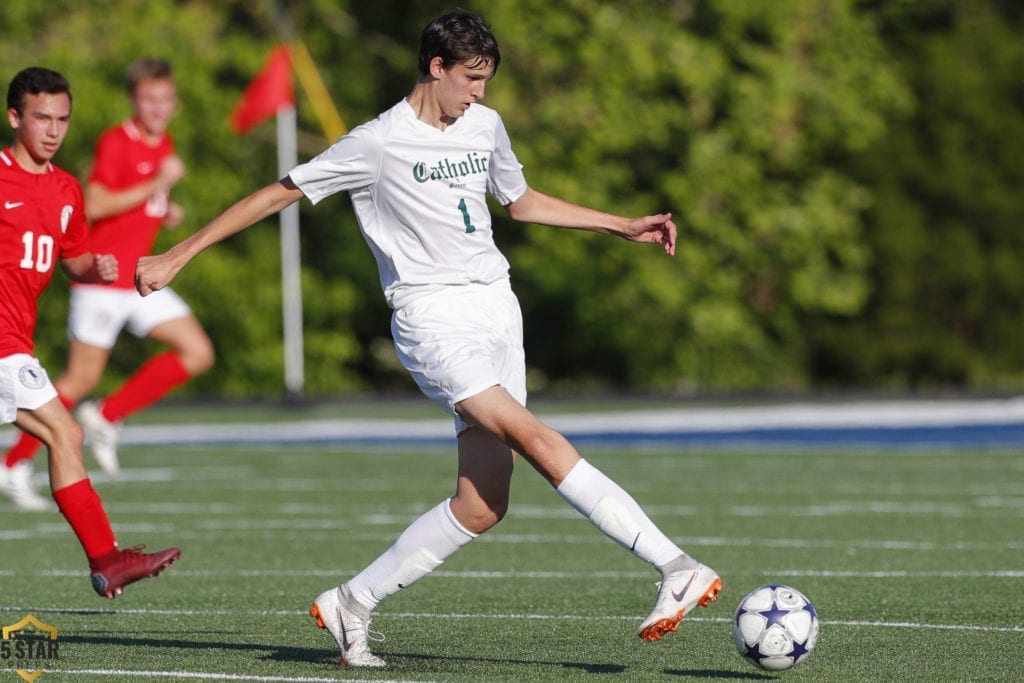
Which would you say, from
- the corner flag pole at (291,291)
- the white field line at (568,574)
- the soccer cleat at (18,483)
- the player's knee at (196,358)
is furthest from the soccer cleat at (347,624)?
the corner flag pole at (291,291)

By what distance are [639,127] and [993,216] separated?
26.8 ft

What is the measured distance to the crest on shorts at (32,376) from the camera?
23.7ft

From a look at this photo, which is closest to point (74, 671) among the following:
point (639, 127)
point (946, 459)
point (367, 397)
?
point (946, 459)

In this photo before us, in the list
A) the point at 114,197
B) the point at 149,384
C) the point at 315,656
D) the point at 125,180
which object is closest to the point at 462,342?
the point at 315,656

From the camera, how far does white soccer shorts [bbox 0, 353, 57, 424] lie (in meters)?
7.20

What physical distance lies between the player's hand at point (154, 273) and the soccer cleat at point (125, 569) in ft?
3.65

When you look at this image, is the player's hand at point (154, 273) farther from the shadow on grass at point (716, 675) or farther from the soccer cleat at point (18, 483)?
the soccer cleat at point (18, 483)

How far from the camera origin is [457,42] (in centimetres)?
629

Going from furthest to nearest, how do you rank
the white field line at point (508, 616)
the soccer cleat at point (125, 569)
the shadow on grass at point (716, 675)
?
the white field line at point (508, 616) < the soccer cleat at point (125, 569) < the shadow on grass at point (716, 675)

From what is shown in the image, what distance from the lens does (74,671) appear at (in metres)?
6.30

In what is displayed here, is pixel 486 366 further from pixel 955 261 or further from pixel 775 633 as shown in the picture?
pixel 955 261

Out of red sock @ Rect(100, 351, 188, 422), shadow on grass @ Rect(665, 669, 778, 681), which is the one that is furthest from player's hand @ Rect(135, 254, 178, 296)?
red sock @ Rect(100, 351, 188, 422)

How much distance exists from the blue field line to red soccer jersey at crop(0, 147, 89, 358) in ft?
37.2

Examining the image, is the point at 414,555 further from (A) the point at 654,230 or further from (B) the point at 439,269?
(A) the point at 654,230
